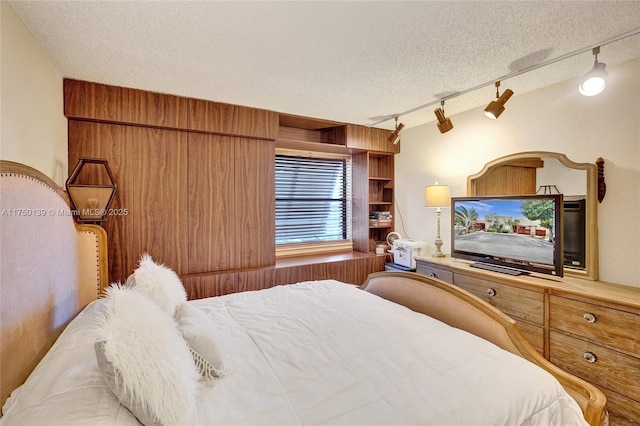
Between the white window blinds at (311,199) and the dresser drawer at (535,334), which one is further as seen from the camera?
the white window blinds at (311,199)

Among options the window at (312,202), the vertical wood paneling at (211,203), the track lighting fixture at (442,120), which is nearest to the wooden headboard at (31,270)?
the vertical wood paneling at (211,203)

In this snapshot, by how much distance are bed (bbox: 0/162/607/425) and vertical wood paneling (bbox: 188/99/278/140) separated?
1.49m

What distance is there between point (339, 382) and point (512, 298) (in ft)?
6.20

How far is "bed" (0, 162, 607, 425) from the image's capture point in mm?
771

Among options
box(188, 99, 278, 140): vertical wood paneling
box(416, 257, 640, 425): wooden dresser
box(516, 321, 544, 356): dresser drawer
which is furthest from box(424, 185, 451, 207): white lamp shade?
box(188, 99, 278, 140): vertical wood paneling

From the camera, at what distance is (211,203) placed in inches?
110

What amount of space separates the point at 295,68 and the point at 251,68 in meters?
0.32

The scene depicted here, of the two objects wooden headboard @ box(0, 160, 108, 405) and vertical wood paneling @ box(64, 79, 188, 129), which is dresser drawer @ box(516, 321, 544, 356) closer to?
wooden headboard @ box(0, 160, 108, 405)

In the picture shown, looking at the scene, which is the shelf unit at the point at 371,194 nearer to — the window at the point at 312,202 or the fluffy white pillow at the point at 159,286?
the window at the point at 312,202

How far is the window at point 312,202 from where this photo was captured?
12.0 ft

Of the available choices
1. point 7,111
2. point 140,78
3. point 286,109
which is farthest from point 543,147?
point 7,111

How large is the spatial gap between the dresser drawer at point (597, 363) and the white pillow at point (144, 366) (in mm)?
2352

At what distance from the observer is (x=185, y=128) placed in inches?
103

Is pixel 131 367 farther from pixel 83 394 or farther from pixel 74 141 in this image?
pixel 74 141
